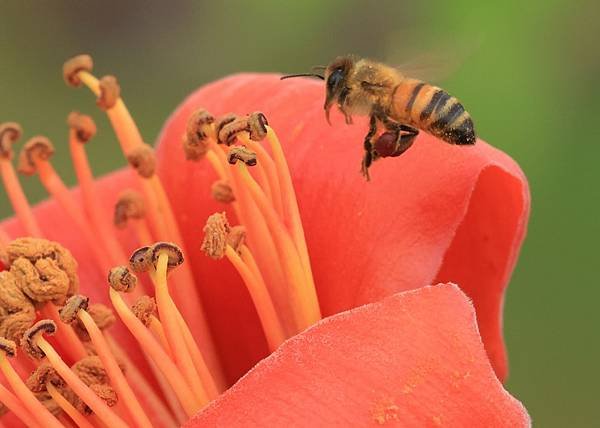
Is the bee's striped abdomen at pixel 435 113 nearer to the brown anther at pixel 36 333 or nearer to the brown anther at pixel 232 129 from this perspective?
the brown anther at pixel 232 129

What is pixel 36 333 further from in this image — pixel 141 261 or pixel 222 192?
pixel 222 192

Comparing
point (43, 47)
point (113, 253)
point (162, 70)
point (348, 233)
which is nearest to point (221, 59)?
point (162, 70)

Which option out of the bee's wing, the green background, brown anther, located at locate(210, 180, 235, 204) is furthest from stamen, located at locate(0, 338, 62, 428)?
the green background

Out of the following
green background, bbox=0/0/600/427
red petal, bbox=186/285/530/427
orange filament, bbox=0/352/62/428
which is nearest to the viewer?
red petal, bbox=186/285/530/427

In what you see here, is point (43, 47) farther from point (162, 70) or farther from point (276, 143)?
point (276, 143)

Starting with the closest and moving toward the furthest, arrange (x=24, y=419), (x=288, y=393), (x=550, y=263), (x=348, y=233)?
(x=288, y=393), (x=24, y=419), (x=348, y=233), (x=550, y=263)

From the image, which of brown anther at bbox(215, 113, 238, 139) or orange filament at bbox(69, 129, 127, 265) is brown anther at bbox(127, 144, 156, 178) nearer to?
orange filament at bbox(69, 129, 127, 265)
